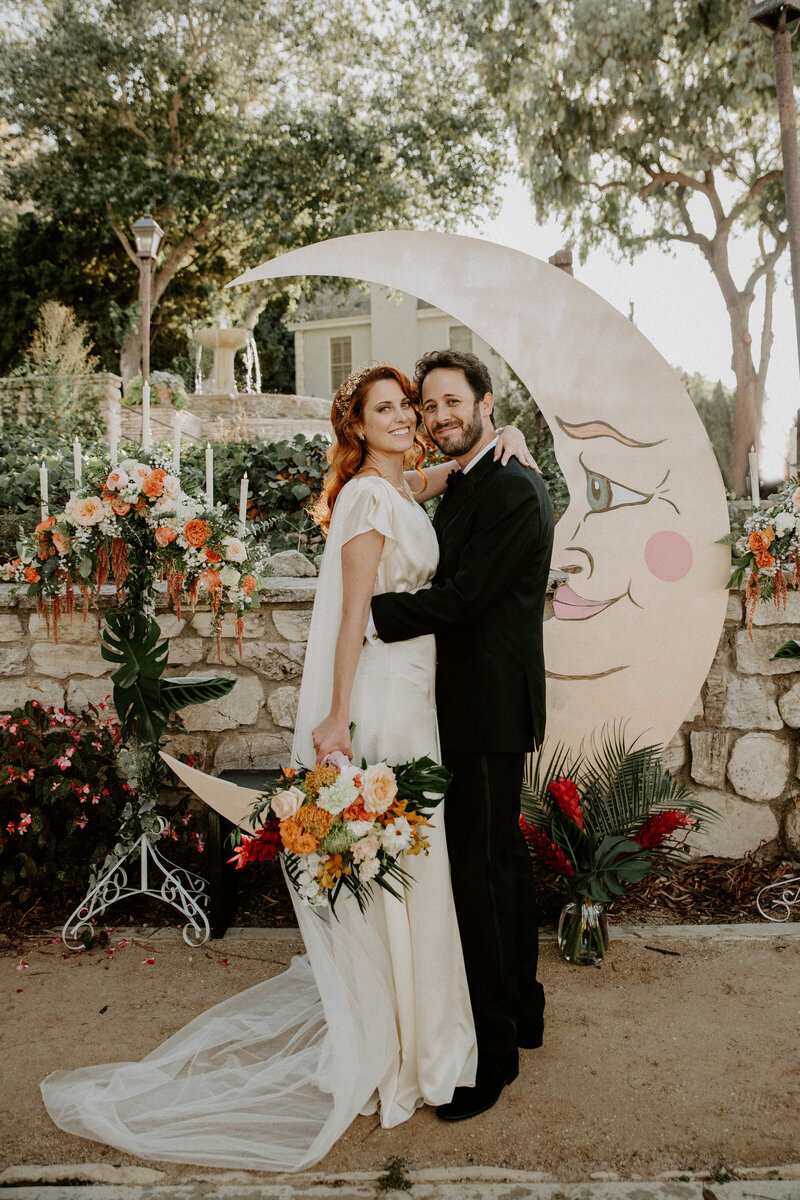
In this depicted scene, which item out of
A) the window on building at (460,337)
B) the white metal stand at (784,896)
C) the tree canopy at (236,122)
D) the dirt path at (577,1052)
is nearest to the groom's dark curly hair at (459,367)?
the dirt path at (577,1052)

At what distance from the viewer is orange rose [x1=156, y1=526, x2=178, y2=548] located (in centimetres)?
303

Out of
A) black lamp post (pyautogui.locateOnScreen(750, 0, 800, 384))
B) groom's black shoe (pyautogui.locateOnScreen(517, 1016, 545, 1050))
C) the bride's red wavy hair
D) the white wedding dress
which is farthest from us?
black lamp post (pyautogui.locateOnScreen(750, 0, 800, 384))

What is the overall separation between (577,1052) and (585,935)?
0.61m

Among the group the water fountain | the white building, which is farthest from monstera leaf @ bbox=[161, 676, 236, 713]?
the white building

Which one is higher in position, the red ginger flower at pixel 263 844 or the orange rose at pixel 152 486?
the orange rose at pixel 152 486

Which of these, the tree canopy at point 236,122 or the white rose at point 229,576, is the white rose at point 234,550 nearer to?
the white rose at point 229,576

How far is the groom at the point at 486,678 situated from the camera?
7.42 feet

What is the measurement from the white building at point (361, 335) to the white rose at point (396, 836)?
20.4m

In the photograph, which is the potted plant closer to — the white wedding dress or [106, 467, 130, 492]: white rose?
the white wedding dress

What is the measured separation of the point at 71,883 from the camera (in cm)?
336

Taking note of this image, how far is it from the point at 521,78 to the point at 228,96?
6.73 meters

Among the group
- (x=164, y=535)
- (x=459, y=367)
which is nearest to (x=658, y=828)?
(x=459, y=367)

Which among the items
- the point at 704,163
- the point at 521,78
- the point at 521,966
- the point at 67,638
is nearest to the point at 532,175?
the point at 521,78

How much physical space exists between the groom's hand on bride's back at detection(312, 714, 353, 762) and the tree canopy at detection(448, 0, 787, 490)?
36.7 feet
